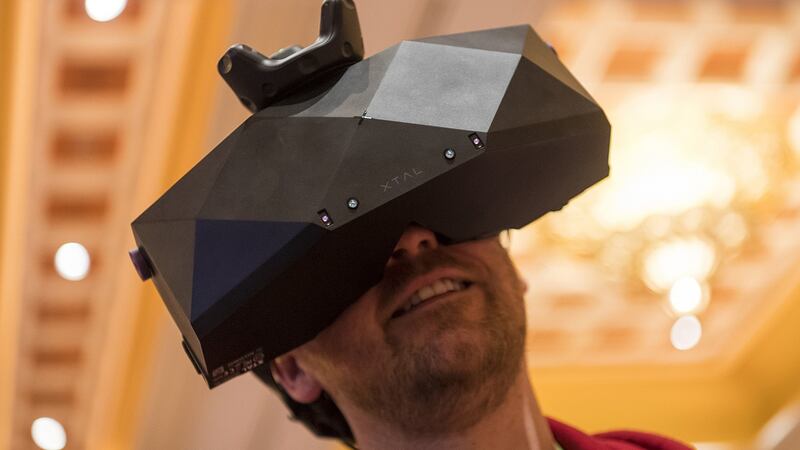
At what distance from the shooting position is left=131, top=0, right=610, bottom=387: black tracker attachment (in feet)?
3.45

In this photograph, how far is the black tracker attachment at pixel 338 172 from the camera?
1.05m

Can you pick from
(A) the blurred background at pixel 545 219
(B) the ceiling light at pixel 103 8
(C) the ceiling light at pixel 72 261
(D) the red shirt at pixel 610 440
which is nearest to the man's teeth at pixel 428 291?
(D) the red shirt at pixel 610 440

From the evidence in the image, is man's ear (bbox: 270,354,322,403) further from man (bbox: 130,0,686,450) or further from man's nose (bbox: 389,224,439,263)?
man's nose (bbox: 389,224,439,263)

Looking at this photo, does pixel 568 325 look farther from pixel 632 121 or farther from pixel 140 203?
pixel 140 203

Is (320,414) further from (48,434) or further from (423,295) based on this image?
(48,434)

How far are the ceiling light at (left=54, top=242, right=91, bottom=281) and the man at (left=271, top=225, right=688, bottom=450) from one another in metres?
1.50

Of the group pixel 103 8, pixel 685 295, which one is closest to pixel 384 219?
pixel 103 8

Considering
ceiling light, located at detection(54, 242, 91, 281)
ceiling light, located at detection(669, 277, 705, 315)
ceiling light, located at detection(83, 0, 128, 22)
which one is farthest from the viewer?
ceiling light, located at detection(669, 277, 705, 315)

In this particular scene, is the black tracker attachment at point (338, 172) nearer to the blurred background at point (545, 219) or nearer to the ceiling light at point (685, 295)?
the blurred background at point (545, 219)

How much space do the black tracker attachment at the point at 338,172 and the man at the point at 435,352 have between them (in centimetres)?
5

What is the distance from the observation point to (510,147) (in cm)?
107

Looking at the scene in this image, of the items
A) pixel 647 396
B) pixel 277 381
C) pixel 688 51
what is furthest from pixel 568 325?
pixel 277 381

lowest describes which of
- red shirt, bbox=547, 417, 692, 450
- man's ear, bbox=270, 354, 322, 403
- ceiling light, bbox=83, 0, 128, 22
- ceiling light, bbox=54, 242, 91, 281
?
red shirt, bbox=547, 417, 692, 450

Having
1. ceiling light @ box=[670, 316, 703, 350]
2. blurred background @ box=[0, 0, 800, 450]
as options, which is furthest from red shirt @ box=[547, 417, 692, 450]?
ceiling light @ box=[670, 316, 703, 350]
